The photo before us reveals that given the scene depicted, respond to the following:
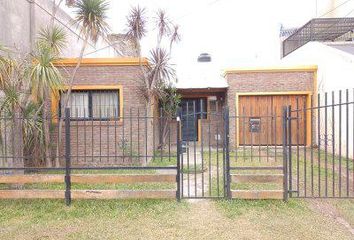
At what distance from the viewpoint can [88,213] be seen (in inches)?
221

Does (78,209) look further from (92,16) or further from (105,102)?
(105,102)

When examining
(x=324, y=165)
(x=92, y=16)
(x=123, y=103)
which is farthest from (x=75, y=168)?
(x=324, y=165)

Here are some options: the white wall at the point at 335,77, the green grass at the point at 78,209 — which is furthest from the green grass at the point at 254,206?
the white wall at the point at 335,77

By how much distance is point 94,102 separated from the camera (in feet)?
35.5

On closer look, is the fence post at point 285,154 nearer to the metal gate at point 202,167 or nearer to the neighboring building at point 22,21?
the metal gate at point 202,167

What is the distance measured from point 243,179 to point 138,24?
599 centimetres

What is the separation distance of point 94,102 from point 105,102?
35 cm

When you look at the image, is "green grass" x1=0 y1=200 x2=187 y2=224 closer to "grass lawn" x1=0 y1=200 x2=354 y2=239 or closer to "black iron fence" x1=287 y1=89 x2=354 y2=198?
"grass lawn" x1=0 y1=200 x2=354 y2=239

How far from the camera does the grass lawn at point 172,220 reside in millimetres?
4656

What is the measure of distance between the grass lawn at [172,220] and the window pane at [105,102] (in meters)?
4.84

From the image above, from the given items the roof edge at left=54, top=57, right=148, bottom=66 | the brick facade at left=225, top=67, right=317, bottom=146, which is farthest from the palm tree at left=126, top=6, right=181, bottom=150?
the brick facade at left=225, top=67, right=317, bottom=146

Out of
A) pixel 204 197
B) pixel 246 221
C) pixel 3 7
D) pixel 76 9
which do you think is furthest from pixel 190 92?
pixel 246 221

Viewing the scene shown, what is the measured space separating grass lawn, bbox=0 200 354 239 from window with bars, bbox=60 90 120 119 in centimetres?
484

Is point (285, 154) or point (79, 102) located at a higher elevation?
point (79, 102)
